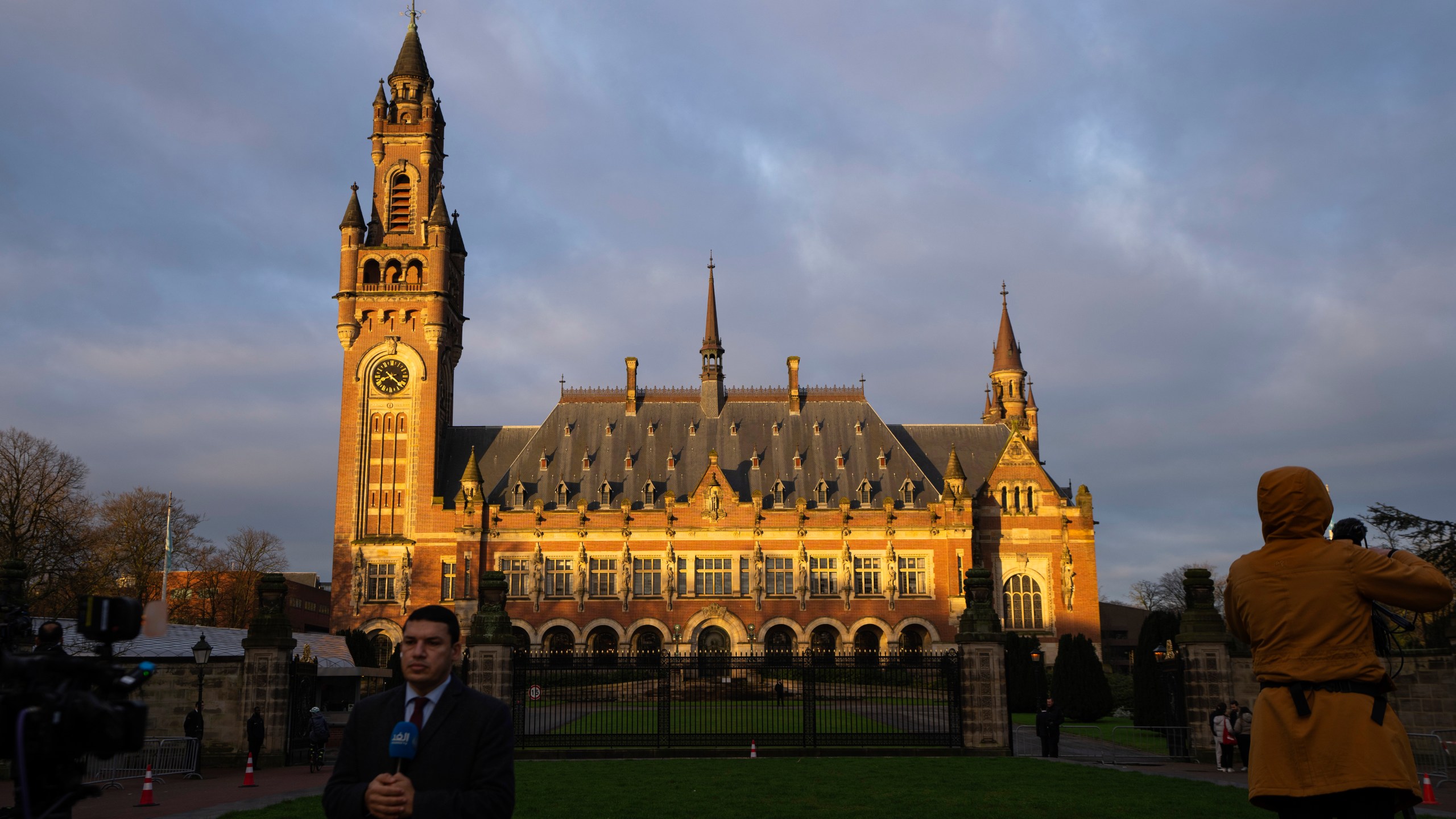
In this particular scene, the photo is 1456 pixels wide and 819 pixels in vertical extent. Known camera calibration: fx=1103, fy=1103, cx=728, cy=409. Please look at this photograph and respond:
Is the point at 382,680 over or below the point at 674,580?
below

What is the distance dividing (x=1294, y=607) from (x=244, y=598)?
7765 centimetres

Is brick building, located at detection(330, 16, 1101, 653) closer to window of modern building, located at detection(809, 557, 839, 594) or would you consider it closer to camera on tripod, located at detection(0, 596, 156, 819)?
window of modern building, located at detection(809, 557, 839, 594)

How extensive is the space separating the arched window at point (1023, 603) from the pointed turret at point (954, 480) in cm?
548

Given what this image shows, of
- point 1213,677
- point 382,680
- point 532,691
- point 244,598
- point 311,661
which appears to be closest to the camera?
point 1213,677

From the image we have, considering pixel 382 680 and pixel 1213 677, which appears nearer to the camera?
pixel 1213 677

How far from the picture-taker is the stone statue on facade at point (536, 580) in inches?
2158

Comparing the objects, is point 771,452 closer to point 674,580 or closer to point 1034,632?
point 674,580

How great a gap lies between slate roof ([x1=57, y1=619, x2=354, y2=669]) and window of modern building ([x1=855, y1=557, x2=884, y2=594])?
959 inches

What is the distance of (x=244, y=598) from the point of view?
7356 cm

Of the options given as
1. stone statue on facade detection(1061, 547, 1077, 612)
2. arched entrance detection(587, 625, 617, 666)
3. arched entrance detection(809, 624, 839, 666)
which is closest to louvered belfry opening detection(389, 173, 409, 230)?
arched entrance detection(587, 625, 617, 666)

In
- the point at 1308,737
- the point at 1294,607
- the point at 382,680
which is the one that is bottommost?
the point at 382,680

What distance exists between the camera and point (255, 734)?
69.2ft

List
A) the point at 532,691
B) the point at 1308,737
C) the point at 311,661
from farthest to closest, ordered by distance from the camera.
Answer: the point at 532,691, the point at 311,661, the point at 1308,737

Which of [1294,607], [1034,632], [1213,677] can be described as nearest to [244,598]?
[1034,632]
